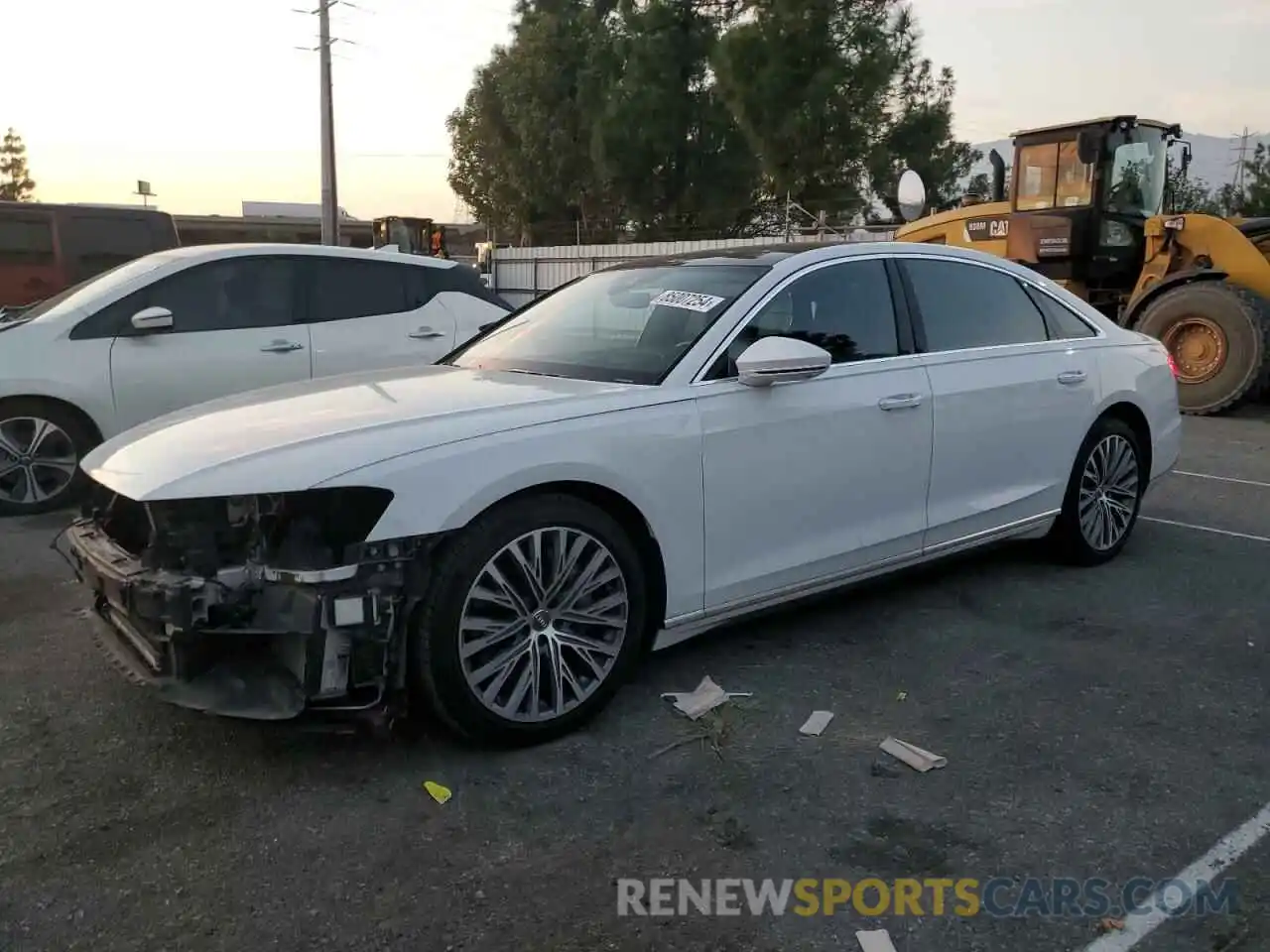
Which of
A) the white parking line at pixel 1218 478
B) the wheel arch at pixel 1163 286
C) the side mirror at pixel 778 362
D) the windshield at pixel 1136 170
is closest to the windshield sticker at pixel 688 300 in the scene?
the side mirror at pixel 778 362

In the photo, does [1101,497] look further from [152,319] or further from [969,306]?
[152,319]

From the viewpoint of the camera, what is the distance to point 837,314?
13.6ft

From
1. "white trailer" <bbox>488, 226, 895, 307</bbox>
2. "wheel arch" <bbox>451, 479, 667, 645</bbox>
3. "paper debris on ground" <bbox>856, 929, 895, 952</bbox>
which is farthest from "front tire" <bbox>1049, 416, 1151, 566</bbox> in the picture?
"white trailer" <bbox>488, 226, 895, 307</bbox>

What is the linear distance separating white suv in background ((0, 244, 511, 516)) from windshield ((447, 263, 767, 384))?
2324mm

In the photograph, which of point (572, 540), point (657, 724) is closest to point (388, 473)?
point (572, 540)

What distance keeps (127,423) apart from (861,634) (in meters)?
4.54

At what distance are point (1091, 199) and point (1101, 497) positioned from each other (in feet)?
24.9

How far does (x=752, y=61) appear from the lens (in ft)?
101

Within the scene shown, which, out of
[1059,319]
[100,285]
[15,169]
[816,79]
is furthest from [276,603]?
[15,169]

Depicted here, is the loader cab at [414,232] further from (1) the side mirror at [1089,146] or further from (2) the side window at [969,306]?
(2) the side window at [969,306]

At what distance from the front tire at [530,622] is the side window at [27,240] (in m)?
11.4

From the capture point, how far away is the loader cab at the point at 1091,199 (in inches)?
454

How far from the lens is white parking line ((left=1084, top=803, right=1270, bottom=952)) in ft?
7.84

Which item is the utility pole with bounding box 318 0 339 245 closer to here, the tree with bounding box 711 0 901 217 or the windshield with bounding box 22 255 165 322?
the tree with bounding box 711 0 901 217
